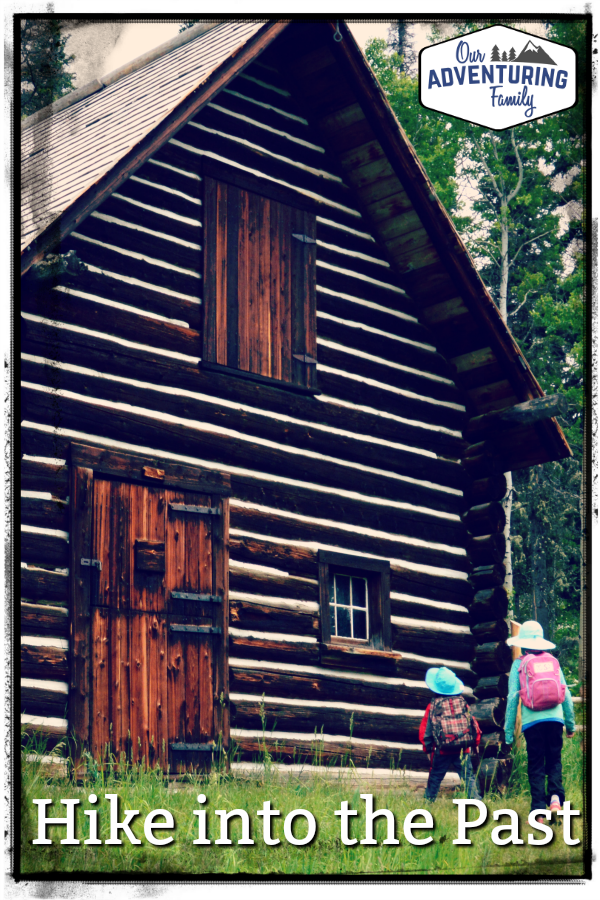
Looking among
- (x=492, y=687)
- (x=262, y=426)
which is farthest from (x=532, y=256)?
(x=262, y=426)

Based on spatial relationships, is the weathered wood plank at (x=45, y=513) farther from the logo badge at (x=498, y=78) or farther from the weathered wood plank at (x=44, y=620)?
the logo badge at (x=498, y=78)

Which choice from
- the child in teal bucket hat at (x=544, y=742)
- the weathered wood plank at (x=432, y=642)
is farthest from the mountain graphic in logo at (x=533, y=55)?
the weathered wood plank at (x=432, y=642)

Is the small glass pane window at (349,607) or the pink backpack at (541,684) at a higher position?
the small glass pane window at (349,607)

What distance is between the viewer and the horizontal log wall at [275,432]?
30.7ft

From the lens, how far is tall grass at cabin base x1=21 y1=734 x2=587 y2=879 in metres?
6.74

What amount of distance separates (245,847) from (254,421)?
4.70m

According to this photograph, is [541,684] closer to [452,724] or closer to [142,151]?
[452,724]

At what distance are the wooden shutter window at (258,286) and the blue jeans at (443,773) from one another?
12.4 ft

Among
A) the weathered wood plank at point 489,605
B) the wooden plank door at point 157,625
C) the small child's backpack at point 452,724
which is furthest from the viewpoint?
the weathered wood plank at point 489,605

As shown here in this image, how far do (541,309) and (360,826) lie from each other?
705 inches

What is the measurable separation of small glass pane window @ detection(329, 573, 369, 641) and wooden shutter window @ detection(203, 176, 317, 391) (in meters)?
2.00

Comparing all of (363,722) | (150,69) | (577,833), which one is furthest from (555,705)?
(150,69)

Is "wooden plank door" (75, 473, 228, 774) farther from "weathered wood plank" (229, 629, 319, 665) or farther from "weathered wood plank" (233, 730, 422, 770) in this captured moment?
"weathered wood plank" (233, 730, 422, 770)

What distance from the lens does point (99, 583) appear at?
929 centimetres
